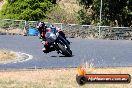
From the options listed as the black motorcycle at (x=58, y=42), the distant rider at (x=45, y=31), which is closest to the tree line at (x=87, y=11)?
the distant rider at (x=45, y=31)

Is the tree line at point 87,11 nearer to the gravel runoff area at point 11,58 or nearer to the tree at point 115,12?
the tree at point 115,12

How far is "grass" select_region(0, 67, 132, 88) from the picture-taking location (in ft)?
40.7

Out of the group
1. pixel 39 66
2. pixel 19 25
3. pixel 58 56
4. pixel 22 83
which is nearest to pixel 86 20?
pixel 19 25

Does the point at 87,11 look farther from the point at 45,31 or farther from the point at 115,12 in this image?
the point at 45,31

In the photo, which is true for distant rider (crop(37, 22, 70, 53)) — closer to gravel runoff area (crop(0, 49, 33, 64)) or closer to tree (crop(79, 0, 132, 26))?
gravel runoff area (crop(0, 49, 33, 64))

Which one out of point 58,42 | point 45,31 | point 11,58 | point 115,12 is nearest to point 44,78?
point 11,58

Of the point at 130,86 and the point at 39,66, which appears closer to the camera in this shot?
the point at 130,86

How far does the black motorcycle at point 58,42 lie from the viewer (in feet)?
73.7

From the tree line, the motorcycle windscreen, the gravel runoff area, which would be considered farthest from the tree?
the gravel runoff area

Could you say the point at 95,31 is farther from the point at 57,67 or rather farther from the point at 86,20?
the point at 57,67

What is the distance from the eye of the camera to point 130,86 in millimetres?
12484

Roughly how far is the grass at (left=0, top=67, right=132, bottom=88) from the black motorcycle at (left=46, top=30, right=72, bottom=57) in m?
5.08

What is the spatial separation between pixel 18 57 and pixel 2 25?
23299 millimetres

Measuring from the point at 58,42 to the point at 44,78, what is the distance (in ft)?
27.4
